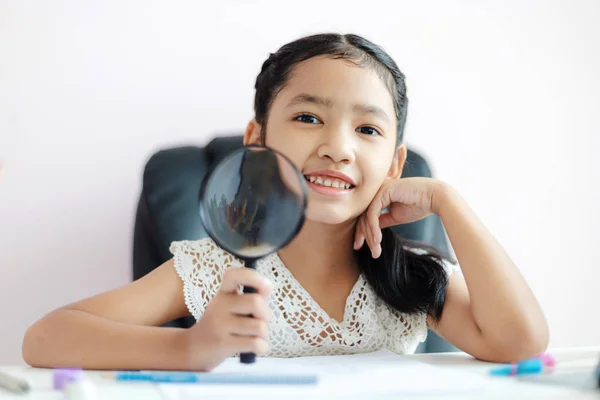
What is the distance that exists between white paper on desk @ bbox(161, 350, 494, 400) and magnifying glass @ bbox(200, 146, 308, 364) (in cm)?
8

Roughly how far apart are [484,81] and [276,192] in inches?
57.6

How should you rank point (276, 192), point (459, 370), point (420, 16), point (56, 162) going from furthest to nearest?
point (420, 16) < point (56, 162) < point (459, 370) < point (276, 192)

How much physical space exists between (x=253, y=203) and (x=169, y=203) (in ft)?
2.41

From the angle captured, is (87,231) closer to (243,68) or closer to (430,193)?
(243,68)

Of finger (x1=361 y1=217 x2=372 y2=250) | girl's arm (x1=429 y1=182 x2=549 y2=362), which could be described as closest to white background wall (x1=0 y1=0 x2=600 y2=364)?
finger (x1=361 y1=217 x2=372 y2=250)

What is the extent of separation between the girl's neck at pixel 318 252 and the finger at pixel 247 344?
21.3 inches

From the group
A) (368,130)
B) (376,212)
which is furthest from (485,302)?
(368,130)

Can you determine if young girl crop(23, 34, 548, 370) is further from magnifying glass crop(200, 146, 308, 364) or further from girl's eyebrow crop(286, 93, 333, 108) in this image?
magnifying glass crop(200, 146, 308, 364)

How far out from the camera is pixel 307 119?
136cm

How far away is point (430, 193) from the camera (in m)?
1.46

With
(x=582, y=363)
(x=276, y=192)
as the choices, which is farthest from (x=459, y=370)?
(x=276, y=192)

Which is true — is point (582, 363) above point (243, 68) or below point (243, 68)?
below

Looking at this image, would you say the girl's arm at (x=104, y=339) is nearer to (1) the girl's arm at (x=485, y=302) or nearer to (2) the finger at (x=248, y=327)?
(2) the finger at (x=248, y=327)

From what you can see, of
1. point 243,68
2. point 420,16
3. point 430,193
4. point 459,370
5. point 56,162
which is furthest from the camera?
point 420,16
